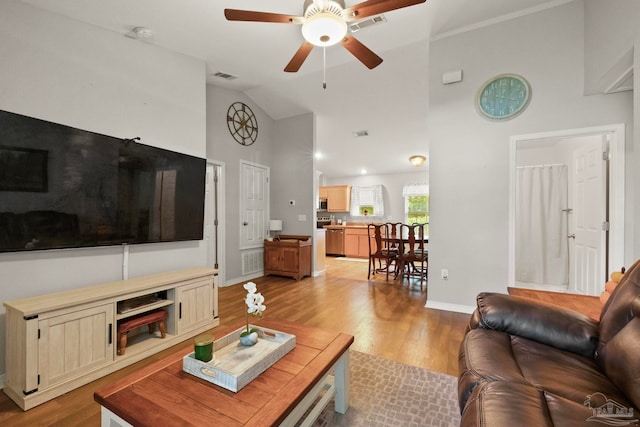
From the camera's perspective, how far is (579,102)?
8.75ft

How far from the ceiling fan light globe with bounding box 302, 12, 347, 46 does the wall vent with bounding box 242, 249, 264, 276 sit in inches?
142

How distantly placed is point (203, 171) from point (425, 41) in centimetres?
315

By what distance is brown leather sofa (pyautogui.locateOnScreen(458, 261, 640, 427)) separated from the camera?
86cm

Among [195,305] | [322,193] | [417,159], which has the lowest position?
[195,305]

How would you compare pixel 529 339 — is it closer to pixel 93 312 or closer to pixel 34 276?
pixel 93 312

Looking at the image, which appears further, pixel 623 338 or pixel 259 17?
pixel 259 17

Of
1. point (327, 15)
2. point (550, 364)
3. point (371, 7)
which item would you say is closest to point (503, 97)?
point (371, 7)

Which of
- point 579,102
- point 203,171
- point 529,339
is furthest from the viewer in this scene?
point 203,171

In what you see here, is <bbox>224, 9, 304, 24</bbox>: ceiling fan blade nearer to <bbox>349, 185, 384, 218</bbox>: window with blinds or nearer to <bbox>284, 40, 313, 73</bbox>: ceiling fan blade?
<bbox>284, 40, 313, 73</bbox>: ceiling fan blade

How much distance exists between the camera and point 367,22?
9.36 feet

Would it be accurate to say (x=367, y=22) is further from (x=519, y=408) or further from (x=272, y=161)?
(x=519, y=408)

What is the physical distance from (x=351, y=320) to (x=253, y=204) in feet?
9.34

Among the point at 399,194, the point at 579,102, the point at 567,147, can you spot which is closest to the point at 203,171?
the point at 579,102

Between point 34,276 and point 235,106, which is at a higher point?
point 235,106
